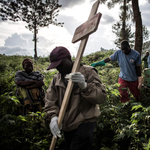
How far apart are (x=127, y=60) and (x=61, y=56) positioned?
Result: 305 centimetres

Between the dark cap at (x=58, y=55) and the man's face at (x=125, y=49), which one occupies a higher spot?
the man's face at (x=125, y=49)

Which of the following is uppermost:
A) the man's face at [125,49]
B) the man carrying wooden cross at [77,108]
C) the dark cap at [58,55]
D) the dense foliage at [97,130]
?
the man's face at [125,49]

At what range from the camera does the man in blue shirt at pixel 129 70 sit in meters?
3.97

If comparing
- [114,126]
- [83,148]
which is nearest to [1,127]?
[83,148]

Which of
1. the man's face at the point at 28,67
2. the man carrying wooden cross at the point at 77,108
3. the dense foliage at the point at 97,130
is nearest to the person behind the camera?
the man carrying wooden cross at the point at 77,108

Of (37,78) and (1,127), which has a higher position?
(37,78)

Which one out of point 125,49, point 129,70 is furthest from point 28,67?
point 129,70

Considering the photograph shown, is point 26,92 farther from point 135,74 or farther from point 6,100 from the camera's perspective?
point 135,74

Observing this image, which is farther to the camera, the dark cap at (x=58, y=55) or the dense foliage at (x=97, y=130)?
the dense foliage at (x=97, y=130)

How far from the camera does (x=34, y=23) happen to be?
1617cm

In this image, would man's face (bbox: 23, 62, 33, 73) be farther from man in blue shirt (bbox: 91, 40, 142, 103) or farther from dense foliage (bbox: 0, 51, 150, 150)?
man in blue shirt (bbox: 91, 40, 142, 103)

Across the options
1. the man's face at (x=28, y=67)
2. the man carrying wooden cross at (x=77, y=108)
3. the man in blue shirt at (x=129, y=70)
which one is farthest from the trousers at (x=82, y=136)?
the man's face at (x=28, y=67)

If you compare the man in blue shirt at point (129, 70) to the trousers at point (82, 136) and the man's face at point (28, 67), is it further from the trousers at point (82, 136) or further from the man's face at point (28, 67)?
the trousers at point (82, 136)

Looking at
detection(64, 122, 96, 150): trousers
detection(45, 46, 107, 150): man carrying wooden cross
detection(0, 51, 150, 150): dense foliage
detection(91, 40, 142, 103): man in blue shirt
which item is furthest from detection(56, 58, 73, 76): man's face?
detection(91, 40, 142, 103): man in blue shirt
